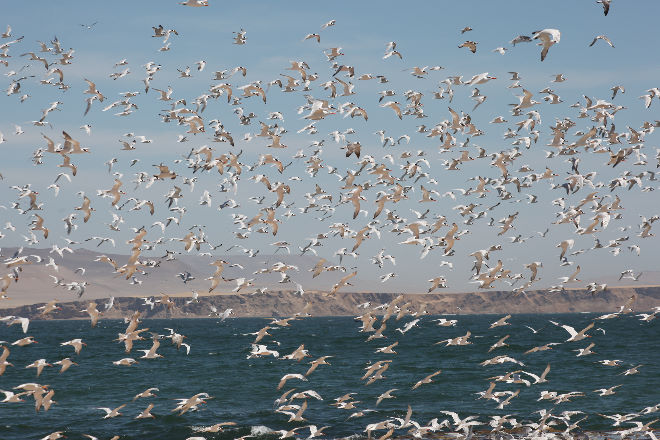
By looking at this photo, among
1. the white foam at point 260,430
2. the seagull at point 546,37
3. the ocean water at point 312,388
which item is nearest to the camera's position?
the seagull at point 546,37

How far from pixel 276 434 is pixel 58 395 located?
1830 cm

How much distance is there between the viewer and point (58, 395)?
44.4m

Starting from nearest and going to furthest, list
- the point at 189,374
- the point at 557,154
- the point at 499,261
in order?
the point at 499,261, the point at 557,154, the point at 189,374

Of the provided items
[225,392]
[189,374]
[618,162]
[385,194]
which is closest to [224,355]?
[189,374]

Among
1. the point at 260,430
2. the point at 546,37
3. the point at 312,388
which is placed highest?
the point at 546,37

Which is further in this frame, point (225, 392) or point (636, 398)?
point (225, 392)

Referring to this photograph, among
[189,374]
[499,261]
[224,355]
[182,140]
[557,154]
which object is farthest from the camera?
[224,355]

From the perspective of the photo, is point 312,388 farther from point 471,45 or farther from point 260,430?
point 471,45

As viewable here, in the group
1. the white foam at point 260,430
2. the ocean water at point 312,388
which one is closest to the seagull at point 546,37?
the ocean water at point 312,388

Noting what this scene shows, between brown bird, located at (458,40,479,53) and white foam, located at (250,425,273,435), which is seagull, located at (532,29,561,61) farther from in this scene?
white foam, located at (250,425,273,435)

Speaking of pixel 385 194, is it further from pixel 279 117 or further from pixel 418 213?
pixel 279 117

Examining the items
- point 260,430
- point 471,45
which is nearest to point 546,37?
point 471,45

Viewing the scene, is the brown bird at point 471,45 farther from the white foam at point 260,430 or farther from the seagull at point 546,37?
the white foam at point 260,430

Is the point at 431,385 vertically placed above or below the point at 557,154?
below
